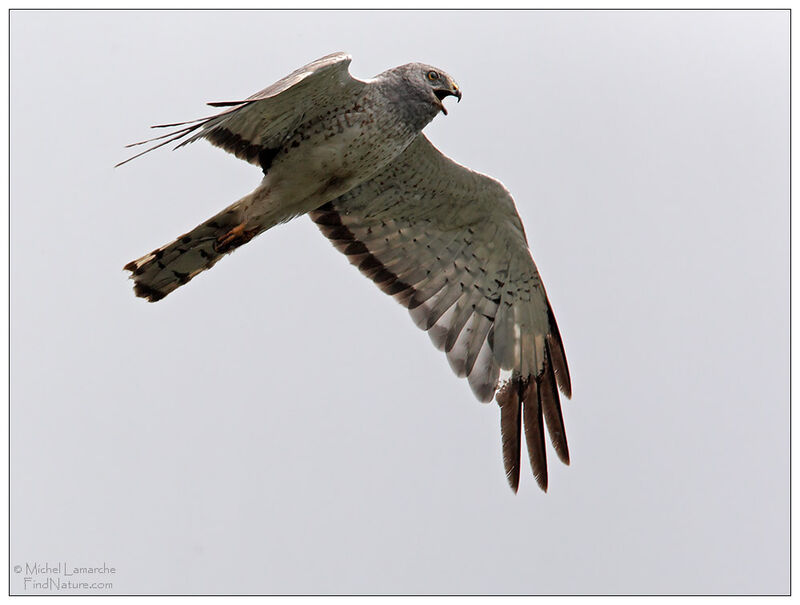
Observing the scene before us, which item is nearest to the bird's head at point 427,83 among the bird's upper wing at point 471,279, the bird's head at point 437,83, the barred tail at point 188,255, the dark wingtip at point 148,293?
the bird's head at point 437,83

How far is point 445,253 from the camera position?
8984 millimetres

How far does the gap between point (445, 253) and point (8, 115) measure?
4492mm

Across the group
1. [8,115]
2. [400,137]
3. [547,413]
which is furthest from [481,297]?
[8,115]

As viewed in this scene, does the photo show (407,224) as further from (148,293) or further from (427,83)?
(148,293)

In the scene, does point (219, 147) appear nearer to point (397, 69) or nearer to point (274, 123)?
point (274, 123)

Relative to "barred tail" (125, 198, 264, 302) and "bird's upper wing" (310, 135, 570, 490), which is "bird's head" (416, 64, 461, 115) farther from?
"barred tail" (125, 198, 264, 302)

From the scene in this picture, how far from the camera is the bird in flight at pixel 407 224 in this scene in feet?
24.5

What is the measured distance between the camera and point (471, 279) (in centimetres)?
904

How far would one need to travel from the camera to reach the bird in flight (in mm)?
7457

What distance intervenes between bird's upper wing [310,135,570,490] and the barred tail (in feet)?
3.78

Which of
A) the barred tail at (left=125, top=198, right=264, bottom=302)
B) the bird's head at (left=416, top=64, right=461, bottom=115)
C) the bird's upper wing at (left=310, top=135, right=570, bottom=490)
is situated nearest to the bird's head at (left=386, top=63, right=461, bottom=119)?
the bird's head at (left=416, top=64, right=461, bottom=115)

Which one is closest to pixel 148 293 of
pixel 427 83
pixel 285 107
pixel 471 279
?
pixel 285 107

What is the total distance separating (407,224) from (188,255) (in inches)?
76.4

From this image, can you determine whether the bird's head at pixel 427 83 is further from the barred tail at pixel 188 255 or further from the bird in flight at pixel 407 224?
the barred tail at pixel 188 255
